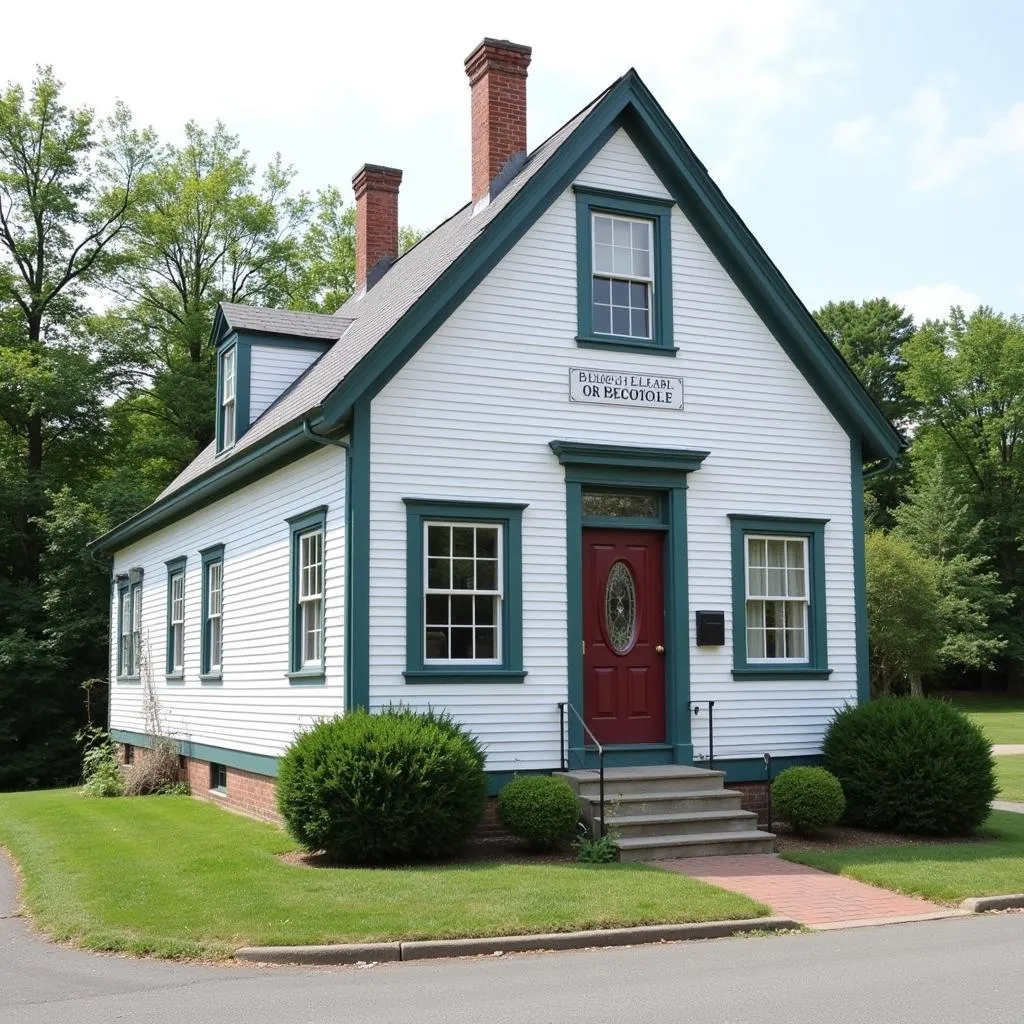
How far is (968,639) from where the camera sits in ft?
174

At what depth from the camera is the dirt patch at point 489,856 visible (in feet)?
39.1

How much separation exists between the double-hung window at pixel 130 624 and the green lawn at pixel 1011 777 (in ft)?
49.8

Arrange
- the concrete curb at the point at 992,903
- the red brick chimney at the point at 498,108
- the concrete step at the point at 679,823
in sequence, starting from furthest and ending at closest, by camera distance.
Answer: the red brick chimney at the point at 498,108
the concrete step at the point at 679,823
the concrete curb at the point at 992,903

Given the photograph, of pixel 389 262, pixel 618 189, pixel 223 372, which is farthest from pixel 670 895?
pixel 389 262

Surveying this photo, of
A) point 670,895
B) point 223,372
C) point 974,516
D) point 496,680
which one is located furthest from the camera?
point 974,516

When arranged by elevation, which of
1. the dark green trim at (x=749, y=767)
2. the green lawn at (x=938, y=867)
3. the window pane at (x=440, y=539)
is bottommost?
the green lawn at (x=938, y=867)

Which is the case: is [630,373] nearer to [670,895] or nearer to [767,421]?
[767,421]

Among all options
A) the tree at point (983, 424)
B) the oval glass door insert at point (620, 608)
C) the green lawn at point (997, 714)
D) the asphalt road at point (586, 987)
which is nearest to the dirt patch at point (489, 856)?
the oval glass door insert at point (620, 608)

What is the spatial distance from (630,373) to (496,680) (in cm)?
403

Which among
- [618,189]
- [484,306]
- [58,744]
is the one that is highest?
[618,189]

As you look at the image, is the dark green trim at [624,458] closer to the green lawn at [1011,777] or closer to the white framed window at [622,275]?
the white framed window at [622,275]

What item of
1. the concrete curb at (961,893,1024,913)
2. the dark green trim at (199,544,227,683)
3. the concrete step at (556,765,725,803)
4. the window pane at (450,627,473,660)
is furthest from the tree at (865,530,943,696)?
the concrete curb at (961,893,1024,913)

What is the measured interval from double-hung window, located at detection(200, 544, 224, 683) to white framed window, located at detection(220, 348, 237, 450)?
1.70 meters

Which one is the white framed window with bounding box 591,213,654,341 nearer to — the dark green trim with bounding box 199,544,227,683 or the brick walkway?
the brick walkway
